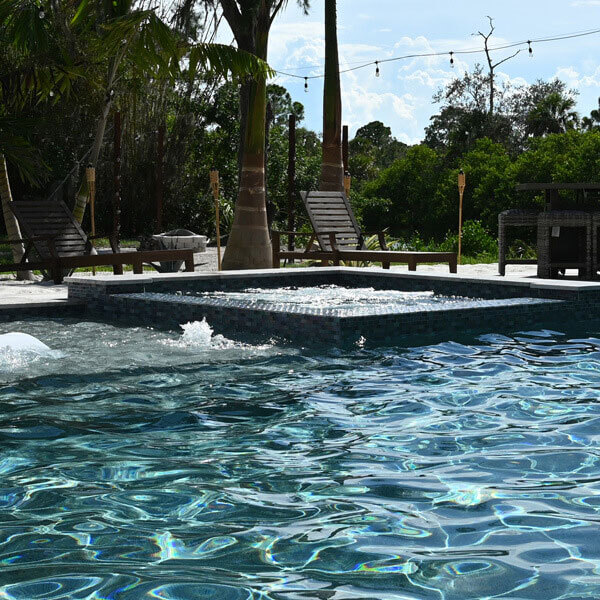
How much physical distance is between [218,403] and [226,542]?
205cm

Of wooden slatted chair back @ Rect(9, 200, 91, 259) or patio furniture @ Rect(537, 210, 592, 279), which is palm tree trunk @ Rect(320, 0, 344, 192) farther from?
patio furniture @ Rect(537, 210, 592, 279)

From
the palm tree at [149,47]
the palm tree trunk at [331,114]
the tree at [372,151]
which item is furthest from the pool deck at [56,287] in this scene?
the tree at [372,151]

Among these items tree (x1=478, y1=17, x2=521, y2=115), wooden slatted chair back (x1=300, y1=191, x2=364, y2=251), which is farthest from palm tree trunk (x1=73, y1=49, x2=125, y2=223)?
tree (x1=478, y1=17, x2=521, y2=115)

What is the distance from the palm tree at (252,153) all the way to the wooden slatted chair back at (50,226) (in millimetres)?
2748

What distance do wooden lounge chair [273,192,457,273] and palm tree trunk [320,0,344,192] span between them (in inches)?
85.6

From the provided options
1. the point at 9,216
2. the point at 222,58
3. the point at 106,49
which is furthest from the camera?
the point at 9,216

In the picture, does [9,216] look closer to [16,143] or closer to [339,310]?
[16,143]

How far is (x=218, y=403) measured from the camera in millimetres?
4984

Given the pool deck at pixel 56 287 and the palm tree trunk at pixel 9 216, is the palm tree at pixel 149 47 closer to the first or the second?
the palm tree trunk at pixel 9 216

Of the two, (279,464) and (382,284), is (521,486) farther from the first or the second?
(382,284)

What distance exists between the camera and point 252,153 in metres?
13.5

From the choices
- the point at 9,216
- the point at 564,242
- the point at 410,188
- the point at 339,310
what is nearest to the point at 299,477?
the point at 339,310

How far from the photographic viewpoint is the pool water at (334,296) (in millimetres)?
8742

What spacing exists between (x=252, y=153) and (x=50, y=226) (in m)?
3.59
